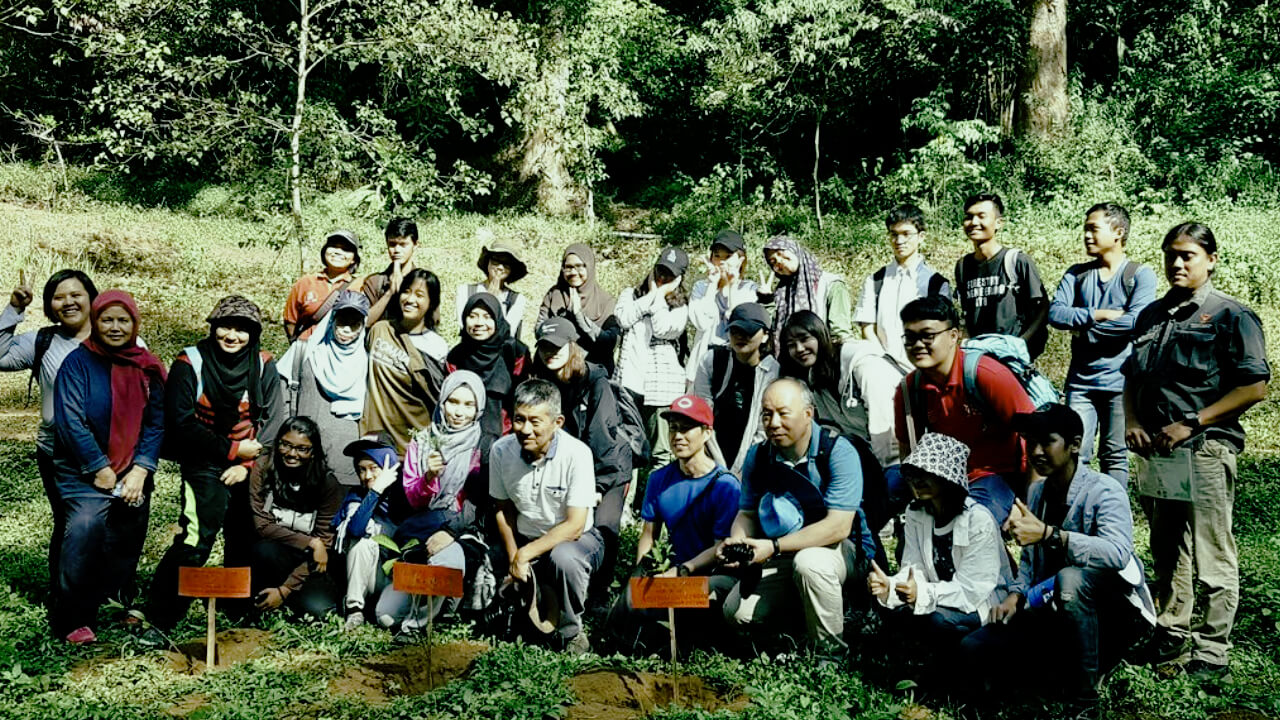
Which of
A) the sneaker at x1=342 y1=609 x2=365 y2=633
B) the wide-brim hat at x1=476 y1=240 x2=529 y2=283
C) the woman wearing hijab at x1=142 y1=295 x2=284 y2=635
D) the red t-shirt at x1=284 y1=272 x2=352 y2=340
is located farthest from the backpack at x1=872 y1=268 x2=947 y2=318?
the woman wearing hijab at x1=142 y1=295 x2=284 y2=635

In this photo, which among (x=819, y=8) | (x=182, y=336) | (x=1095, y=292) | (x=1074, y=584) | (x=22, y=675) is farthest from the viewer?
(x=819, y=8)

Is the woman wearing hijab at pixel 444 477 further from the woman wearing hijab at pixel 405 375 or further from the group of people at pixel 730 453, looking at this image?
the woman wearing hijab at pixel 405 375

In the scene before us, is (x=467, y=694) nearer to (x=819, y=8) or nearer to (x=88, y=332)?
(x=88, y=332)

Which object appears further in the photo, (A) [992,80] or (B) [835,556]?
(A) [992,80]

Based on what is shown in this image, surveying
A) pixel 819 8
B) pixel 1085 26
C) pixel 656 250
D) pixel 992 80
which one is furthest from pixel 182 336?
pixel 1085 26

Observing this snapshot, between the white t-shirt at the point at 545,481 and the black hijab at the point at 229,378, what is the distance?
4.23 feet

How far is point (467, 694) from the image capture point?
4230 mm

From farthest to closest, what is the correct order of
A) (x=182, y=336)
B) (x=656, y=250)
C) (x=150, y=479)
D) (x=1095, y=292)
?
(x=656, y=250) < (x=182, y=336) < (x=1095, y=292) < (x=150, y=479)

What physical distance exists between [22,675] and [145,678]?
19.0 inches

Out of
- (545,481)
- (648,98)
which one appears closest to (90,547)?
(545,481)

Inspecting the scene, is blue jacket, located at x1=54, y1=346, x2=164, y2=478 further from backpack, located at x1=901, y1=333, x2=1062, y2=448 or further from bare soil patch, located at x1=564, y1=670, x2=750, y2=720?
backpack, located at x1=901, y1=333, x2=1062, y2=448

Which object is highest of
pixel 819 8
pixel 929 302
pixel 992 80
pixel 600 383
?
pixel 819 8

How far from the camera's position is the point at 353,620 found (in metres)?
5.27

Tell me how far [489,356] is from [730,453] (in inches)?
58.0
